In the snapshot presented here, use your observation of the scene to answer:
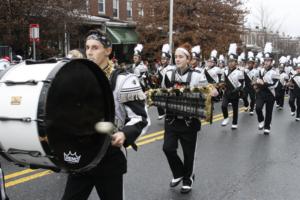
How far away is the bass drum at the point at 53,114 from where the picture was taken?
8.79 feet

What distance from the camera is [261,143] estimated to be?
30.7 feet

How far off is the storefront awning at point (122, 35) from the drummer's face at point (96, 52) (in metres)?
26.8

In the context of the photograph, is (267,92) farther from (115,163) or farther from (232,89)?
(115,163)

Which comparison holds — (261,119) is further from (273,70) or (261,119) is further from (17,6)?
(17,6)

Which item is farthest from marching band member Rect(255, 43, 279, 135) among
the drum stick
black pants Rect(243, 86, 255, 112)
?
the drum stick

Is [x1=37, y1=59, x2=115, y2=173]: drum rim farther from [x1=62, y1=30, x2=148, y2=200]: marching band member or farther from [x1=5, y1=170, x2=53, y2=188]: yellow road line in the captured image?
[x1=5, y1=170, x2=53, y2=188]: yellow road line

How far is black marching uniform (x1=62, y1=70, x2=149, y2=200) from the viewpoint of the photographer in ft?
11.0

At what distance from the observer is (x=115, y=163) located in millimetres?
3371

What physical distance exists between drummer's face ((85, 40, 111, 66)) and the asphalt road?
2.47 meters

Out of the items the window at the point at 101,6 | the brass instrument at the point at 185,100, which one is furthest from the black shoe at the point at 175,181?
the window at the point at 101,6

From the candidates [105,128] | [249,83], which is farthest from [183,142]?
[249,83]

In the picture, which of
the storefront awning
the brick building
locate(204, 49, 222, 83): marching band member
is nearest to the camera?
locate(204, 49, 222, 83): marching band member

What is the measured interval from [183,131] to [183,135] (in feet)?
0.17

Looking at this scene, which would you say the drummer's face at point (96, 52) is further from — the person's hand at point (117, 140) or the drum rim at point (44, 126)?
the person's hand at point (117, 140)
